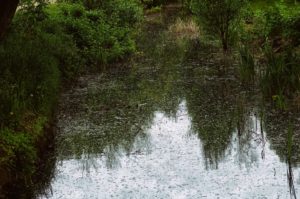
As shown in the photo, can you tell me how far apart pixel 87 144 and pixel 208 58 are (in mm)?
6897

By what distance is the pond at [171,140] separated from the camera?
22.2 feet

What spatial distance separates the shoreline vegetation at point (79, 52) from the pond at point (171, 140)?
41 cm

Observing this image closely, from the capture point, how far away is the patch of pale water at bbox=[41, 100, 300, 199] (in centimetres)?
655

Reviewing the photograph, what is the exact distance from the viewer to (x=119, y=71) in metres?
13.9

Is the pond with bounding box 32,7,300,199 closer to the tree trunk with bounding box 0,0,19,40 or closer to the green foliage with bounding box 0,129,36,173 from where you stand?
the green foliage with bounding box 0,129,36,173

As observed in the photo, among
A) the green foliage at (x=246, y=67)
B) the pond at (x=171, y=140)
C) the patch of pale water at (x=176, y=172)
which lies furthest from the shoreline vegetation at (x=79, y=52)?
the patch of pale water at (x=176, y=172)

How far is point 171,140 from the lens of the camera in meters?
8.52

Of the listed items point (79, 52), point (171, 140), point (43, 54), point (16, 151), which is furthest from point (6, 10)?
point (79, 52)

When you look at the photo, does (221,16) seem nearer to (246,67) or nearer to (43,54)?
(246,67)

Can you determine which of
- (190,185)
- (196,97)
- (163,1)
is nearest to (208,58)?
(196,97)

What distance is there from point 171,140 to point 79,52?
6.20 meters

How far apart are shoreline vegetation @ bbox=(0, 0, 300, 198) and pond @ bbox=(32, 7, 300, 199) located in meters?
0.41

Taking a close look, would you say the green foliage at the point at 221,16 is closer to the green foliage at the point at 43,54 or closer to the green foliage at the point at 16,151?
the green foliage at the point at 43,54

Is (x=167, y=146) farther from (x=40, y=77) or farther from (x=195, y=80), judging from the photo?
(x=195, y=80)
